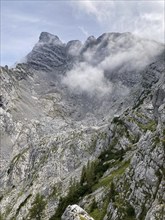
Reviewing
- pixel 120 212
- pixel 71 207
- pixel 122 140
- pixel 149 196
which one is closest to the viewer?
pixel 71 207

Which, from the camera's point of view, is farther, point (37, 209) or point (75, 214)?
point (37, 209)

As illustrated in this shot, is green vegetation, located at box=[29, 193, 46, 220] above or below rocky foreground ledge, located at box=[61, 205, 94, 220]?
above

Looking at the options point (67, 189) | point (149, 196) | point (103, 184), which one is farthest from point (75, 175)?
point (149, 196)

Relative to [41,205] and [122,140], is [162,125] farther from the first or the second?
[122,140]

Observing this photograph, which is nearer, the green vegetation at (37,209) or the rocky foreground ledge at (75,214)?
the rocky foreground ledge at (75,214)

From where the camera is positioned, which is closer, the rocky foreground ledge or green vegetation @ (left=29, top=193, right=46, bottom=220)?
the rocky foreground ledge

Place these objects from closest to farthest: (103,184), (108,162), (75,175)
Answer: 1. (103,184)
2. (108,162)
3. (75,175)

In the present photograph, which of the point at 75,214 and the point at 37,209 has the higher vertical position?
the point at 37,209

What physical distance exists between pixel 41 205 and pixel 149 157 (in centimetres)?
9119

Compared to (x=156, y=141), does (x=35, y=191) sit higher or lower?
higher

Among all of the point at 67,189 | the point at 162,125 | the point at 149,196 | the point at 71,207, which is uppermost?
the point at 67,189

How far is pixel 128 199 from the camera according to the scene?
3278 inches

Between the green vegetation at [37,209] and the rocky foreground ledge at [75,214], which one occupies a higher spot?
the green vegetation at [37,209]

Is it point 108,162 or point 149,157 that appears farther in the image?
point 108,162
